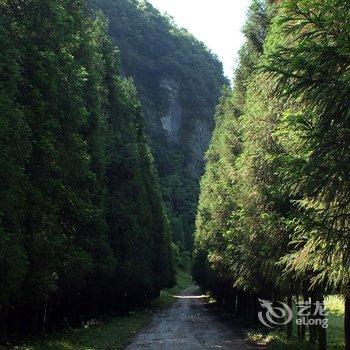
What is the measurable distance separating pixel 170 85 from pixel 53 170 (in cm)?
13574

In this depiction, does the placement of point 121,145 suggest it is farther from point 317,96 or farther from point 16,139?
point 317,96

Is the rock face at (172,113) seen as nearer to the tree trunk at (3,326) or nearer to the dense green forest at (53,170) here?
the dense green forest at (53,170)

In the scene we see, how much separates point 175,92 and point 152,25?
23.3 meters

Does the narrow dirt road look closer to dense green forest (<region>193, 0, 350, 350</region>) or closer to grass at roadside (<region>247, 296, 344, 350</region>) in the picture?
grass at roadside (<region>247, 296, 344, 350</region>)

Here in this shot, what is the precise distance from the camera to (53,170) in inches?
602

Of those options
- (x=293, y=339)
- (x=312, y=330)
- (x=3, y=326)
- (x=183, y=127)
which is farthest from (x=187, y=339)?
(x=183, y=127)

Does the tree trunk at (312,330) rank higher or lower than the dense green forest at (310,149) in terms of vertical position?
lower

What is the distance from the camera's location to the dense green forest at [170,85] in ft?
433

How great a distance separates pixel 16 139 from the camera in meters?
12.6

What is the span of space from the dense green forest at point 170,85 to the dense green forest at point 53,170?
9740 centimetres

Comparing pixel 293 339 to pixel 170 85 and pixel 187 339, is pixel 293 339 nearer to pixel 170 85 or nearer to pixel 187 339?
pixel 187 339

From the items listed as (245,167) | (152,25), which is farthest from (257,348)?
(152,25)

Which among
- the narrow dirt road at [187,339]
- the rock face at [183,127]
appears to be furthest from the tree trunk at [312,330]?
the rock face at [183,127]

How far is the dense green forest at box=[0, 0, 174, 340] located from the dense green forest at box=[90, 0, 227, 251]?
97.4 meters
